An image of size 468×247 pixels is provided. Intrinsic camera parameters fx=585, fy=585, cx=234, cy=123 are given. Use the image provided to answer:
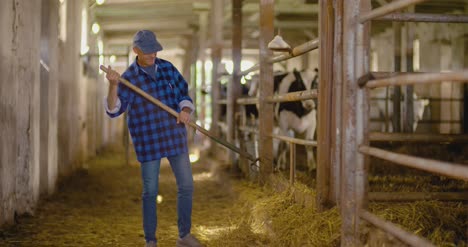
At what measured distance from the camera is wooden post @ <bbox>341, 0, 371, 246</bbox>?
10.5ft

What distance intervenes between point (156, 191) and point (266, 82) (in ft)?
8.05

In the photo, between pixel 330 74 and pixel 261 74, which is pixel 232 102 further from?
pixel 330 74

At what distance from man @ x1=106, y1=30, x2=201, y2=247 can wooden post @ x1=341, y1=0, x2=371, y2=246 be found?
4.19 ft

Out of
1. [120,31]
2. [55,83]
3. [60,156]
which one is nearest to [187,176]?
[55,83]

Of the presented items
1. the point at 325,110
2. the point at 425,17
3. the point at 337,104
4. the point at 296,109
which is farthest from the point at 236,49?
the point at 425,17

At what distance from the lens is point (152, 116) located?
13.5 ft

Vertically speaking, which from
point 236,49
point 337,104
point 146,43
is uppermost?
point 236,49

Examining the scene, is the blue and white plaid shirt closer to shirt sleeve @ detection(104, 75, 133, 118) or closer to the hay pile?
shirt sleeve @ detection(104, 75, 133, 118)

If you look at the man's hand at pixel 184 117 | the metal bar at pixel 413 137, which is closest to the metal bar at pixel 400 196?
the metal bar at pixel 413 137

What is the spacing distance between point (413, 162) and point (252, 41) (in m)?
18.0

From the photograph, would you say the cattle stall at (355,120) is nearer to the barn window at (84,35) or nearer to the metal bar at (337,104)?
the metal bar at (337,104)

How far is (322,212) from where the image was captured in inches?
151

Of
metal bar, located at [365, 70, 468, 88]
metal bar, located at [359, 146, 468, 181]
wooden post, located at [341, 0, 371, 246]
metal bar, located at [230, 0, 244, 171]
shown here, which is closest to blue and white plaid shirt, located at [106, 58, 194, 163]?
wooden post, located at [341, 0, 371, 246]

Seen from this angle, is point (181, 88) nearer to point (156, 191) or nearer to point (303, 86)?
point (156, 191)
